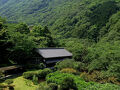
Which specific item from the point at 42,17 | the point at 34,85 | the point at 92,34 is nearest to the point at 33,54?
the point at 34,85

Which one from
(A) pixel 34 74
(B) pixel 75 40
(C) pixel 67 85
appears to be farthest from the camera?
(B) pixel 75 40

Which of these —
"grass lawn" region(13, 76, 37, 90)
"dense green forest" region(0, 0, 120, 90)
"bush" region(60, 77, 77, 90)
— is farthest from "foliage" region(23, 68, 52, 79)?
"bush" region(60, 77, 77, 90)

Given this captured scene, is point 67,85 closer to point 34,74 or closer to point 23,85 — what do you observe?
point 23,85

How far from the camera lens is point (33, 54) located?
24656 millimetres

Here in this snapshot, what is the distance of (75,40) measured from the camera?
53750 millimetres

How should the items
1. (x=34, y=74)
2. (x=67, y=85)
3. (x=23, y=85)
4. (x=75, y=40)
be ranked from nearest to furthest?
(x=67, y=85) < (x=23, y=85) < (x=34, y=74) < (x=75, y=40)

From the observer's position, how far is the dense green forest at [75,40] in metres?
15.8

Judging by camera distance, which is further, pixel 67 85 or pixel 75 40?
pixel 75 40

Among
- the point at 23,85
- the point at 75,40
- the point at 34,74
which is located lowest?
the point at 23,85

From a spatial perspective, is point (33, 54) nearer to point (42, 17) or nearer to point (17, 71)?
point (17, 71)

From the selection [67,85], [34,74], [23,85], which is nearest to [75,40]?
[34,74]

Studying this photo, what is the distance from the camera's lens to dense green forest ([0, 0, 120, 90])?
1576 centimetres

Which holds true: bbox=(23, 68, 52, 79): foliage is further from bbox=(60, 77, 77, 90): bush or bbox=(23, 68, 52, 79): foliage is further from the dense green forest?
bbox=(60, 77, 77, 90): bush

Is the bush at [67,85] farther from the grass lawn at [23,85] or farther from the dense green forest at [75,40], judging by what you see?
the grass lawn at [23,85]
